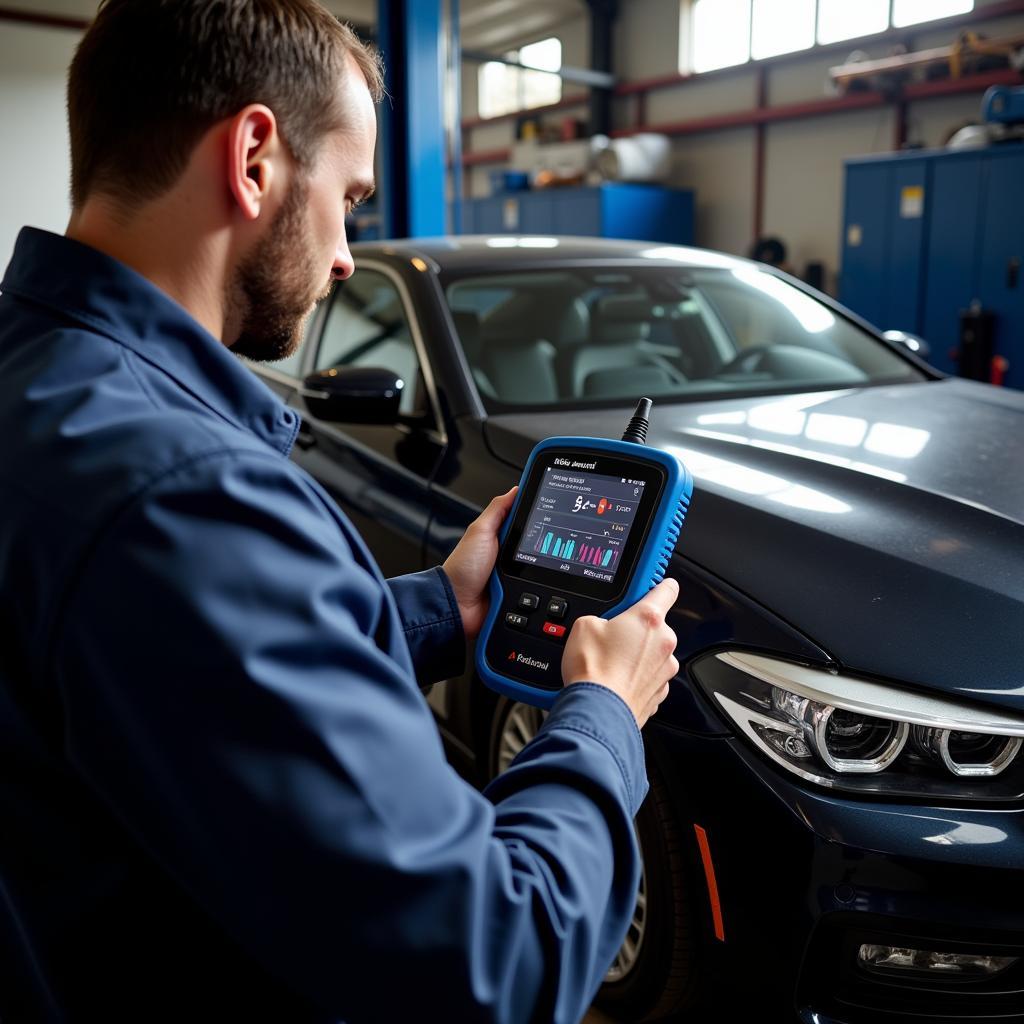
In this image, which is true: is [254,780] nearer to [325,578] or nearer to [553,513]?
[325,578]

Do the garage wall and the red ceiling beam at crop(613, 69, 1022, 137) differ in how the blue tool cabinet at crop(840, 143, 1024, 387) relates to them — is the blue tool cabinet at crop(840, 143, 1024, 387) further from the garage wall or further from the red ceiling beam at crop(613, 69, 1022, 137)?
the garage wall

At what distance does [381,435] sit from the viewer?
7.90ft

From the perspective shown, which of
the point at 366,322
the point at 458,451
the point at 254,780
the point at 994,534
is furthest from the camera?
the point at 366,322

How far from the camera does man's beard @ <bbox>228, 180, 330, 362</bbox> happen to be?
795mm

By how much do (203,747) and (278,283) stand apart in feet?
1.29

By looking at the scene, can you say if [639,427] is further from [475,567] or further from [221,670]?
[221,670]

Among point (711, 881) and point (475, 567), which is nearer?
point (475, 567)

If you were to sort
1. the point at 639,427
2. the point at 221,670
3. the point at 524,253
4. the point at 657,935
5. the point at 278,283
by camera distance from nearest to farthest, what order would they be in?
the point at 221,670 → the point at 278,283 → the point at 639,427 → the point at 657,935 → the point at 524,253

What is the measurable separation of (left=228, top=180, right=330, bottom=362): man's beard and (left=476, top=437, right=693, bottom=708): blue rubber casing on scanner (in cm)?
38

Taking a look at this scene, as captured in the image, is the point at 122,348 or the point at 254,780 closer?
the point at 254,780

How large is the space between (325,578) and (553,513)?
1.76 feet

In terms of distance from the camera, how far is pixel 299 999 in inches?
30.5

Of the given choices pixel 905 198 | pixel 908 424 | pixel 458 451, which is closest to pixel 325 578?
pixel 458 451

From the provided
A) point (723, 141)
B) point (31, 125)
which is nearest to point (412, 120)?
point (31, 125)
